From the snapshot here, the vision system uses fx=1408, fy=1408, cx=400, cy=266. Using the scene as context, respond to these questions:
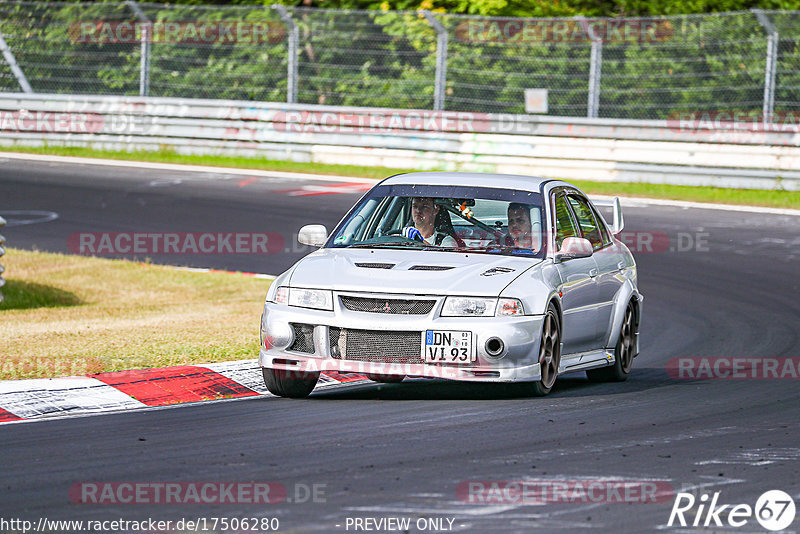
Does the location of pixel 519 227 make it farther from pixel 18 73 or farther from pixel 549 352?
pixel 18 73

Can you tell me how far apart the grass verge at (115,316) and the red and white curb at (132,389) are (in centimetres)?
32

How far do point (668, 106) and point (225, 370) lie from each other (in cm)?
1452

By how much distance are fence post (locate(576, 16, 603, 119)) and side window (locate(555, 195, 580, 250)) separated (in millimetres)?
13152

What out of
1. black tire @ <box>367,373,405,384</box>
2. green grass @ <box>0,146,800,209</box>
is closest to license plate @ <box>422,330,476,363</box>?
black tire @ <box>367,373,405,384</box>

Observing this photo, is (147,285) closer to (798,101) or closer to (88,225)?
(88,225)

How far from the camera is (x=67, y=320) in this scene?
13.2m

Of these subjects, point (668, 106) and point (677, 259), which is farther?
point (668, 106)

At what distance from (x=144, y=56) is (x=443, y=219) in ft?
56.9

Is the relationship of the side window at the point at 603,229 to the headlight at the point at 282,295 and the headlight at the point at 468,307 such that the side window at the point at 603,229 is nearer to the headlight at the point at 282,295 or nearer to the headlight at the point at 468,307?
the headlight at the point at 468,307

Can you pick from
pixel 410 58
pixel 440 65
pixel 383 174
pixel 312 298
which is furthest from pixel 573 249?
pixel 410 58

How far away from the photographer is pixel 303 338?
868 cm

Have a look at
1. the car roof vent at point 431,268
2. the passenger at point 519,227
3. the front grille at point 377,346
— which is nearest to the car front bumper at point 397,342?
the front grille at point 377,346

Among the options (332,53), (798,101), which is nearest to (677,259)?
(798,101)

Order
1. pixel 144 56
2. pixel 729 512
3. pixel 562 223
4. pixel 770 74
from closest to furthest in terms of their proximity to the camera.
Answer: pixel 729 512
pixel 562 223
pixel 770 74
pixel 144 56
